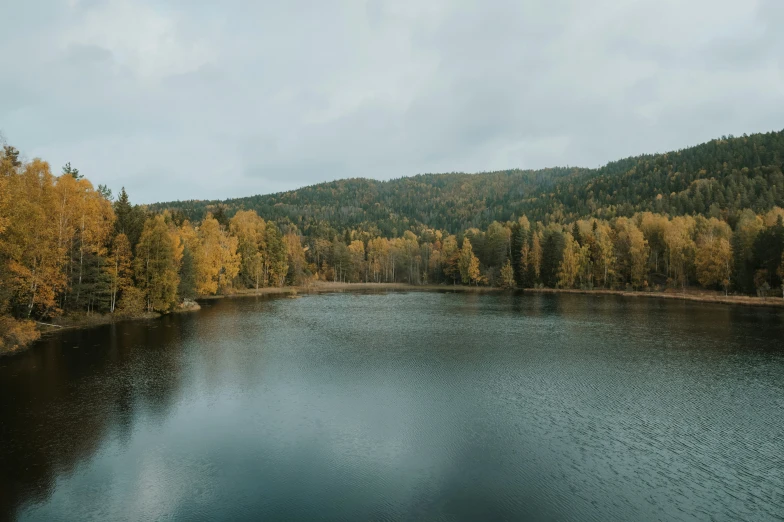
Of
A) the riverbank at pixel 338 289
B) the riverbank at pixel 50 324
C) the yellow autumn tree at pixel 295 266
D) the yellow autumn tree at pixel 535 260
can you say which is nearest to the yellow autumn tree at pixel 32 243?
the riverbank at pixel 50 324

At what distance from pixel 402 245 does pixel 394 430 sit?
366 ft

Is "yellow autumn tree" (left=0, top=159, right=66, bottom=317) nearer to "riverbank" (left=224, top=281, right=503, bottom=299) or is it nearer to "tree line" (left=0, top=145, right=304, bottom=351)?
"tree line" (left=0, top=145, right=304, bottom=351)

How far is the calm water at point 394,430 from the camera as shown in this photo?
Answer: 1150cm

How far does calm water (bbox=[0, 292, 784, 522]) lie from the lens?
453 inches

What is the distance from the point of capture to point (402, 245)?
417ft

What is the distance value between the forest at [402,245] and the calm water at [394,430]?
703cm

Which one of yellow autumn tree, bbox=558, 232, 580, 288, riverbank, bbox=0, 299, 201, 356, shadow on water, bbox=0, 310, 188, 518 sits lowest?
shadow on water, bbox=0, 310, 188, 518

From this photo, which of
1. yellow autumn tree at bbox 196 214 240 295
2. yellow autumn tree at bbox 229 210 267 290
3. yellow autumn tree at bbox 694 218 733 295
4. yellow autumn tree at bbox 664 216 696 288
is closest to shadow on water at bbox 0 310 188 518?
yellow autumn tree at bbox 196 214 240 295

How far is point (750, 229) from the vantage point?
67938 mm

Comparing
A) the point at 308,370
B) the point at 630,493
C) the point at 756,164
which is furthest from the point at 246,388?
the point at 756,164

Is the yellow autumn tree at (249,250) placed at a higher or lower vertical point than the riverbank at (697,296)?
higher

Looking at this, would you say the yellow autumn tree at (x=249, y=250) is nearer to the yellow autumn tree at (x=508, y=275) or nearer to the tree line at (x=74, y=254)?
→ the tree line at (x=74, y=254)

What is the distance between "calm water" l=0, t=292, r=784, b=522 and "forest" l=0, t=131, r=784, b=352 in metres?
7.03

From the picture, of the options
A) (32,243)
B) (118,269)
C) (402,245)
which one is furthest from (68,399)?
(402,245)
